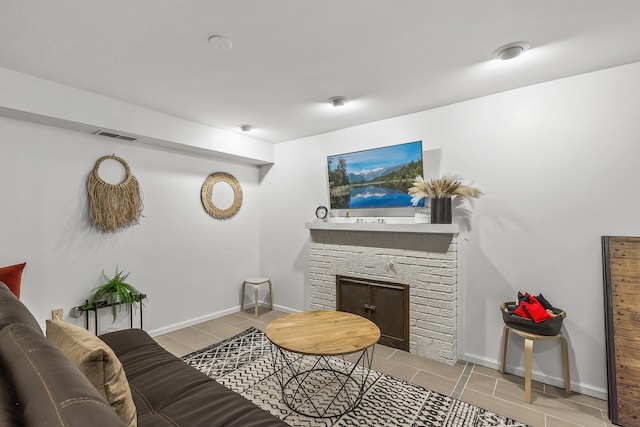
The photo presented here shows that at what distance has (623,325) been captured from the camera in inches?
84.2

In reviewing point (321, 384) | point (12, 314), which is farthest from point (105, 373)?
point (321, 384)

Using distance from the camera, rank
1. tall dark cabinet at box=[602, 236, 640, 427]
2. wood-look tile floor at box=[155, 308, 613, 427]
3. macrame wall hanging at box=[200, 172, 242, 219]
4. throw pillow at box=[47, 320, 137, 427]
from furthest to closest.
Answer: macrame wall hanging at box=[200, 172, 242, 219], wood-look tile floor at box=[155, 308, 613, 427], tall dark cabinet at box=[602, 236, 640, 427], throw pillow at box=[47, 320, 137, 427]

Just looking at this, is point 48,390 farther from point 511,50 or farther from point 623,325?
point 623,325

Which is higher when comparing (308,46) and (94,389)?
(308,46)

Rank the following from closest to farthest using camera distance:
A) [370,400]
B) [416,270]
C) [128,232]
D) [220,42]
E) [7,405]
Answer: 1. [7,405]
2. [220,42]
3. [370,400]
4. [416,270]
5. [128,232]

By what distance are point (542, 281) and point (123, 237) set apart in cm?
400

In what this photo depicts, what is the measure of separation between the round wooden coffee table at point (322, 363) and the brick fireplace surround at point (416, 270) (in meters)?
0.72

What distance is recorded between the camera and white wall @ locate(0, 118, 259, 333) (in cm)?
270

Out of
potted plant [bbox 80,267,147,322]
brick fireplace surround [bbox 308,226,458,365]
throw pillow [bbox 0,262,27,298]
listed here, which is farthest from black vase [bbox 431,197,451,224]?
throw pillow [bbox 0,262,27,298]

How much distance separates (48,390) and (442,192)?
2857 mm

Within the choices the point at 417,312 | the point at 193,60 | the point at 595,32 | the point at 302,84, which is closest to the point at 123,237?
the point at 193,60

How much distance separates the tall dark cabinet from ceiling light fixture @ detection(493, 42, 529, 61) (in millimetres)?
1477

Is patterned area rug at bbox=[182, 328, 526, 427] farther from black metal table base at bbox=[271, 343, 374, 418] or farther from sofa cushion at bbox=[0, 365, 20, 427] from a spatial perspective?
sofa cushion at bbox=[0, 365, 20, 427]

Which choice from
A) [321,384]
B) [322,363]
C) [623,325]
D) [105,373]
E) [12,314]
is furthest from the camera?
[322,363]
